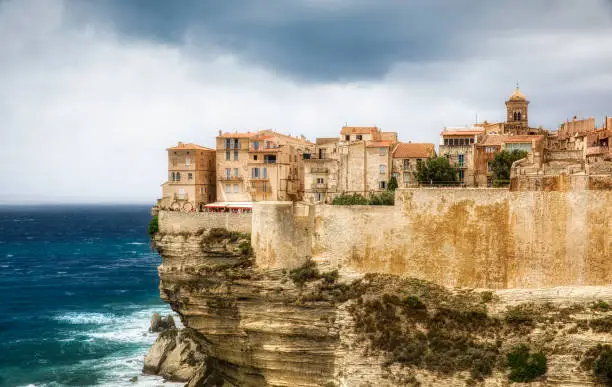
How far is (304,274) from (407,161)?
14498 millimetres

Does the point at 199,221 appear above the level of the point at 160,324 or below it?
above

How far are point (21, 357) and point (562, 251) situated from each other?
34308 mm

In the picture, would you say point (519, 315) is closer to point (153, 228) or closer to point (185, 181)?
point (153, 228)

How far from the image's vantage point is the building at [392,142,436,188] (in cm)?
4016

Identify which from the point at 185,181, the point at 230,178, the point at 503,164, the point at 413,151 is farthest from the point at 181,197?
the point at 503,164

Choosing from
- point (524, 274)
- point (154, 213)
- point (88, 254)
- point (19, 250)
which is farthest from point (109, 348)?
point (19, 250)

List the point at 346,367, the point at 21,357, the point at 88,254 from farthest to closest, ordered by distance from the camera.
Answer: the point at 88,254 < the point at 21,357 < the point at 346,367

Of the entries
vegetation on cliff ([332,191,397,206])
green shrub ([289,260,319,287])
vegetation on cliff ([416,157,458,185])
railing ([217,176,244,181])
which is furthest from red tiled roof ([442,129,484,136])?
green shrub ([289,260,319,287])

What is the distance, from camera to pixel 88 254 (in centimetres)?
8612

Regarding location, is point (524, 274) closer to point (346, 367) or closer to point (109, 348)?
point (346, 367)

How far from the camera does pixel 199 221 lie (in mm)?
33594

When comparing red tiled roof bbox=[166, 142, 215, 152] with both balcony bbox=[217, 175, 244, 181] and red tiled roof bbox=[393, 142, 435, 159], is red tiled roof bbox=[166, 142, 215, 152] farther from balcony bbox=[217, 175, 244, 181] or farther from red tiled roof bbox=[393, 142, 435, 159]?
red tiled roof bbox=[393, 142, 435, 159]

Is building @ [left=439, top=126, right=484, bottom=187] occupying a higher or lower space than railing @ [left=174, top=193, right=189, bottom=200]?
higher

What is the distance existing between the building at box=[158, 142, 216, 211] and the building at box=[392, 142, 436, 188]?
1270cm
